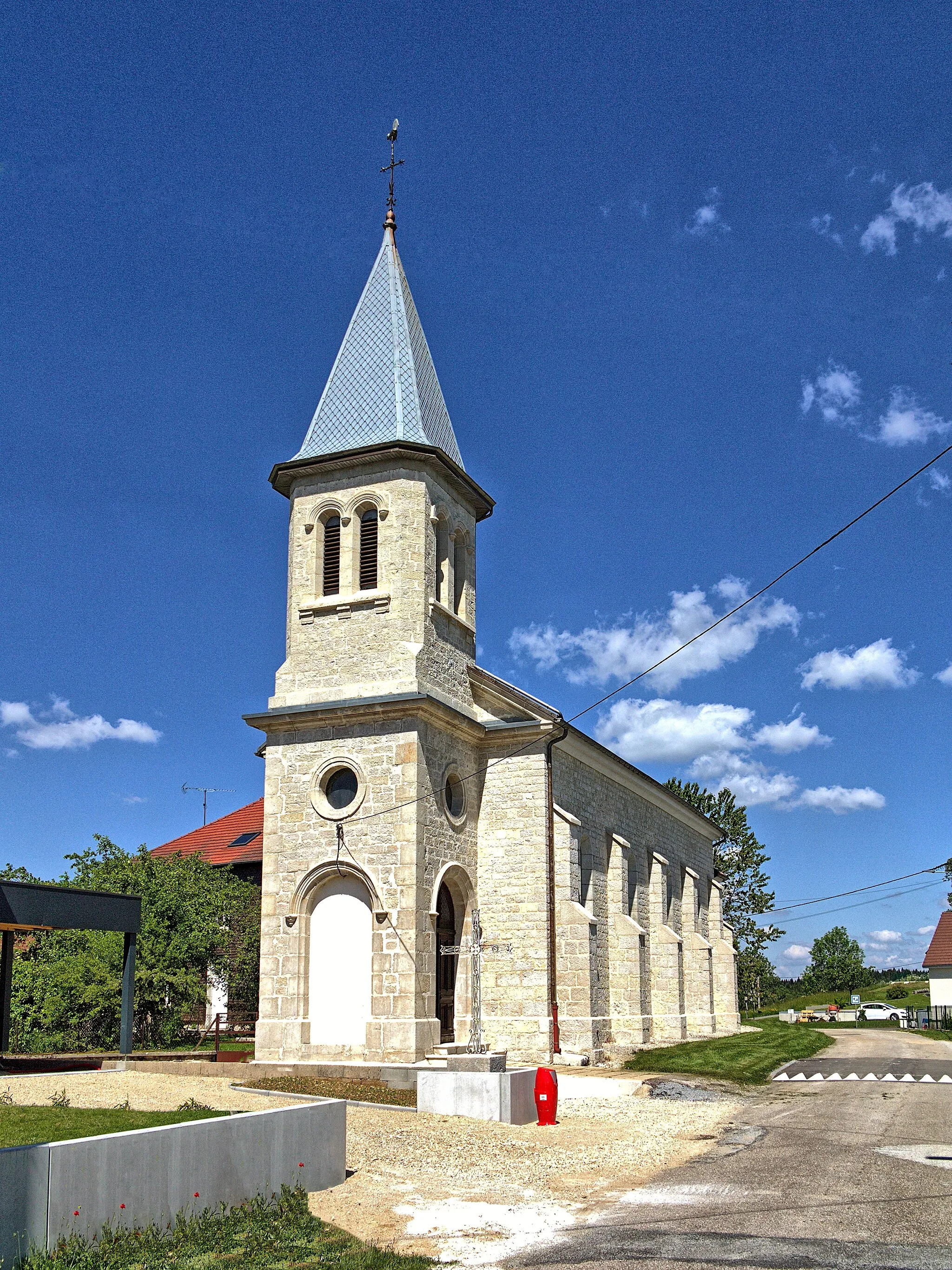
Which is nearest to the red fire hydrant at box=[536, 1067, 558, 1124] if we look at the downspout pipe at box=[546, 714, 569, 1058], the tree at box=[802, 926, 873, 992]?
the downspout pipe at box=[546, 714, 569, 1058]

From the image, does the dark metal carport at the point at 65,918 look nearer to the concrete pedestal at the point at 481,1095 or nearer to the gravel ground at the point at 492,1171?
the gravel ground at the point at 492,1171

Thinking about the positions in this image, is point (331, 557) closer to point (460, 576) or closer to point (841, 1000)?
point (460, 576)

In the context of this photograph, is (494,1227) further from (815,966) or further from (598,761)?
(815,966)

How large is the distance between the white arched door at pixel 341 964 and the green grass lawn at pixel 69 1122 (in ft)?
35.1

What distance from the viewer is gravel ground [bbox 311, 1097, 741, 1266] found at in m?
9.77

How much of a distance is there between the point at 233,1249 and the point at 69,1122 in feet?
8.09

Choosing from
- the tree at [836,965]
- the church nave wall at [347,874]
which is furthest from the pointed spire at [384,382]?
the tree at [836,965]

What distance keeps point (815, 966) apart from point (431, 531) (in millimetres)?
83373

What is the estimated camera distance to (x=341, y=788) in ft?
78.4

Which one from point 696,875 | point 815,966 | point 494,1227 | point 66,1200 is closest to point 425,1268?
point 494,1227

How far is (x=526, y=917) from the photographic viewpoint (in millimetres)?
24766

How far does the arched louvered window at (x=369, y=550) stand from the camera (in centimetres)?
2556

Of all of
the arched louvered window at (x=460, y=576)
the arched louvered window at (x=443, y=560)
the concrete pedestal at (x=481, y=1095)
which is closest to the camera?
the concrete pedestal at (x=481, y=1095)

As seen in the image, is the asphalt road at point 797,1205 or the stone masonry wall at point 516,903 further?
the stone masonry wall at point 516,903
